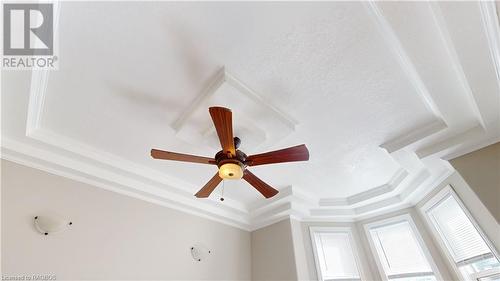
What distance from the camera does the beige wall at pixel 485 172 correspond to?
212 cm

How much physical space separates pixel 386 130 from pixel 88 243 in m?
3.00

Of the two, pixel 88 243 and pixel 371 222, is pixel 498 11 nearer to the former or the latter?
pixel 371 222

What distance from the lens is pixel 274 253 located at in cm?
342

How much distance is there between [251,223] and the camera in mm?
3855

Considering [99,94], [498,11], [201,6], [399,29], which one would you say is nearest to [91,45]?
[99,94]

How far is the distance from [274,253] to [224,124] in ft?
8.26

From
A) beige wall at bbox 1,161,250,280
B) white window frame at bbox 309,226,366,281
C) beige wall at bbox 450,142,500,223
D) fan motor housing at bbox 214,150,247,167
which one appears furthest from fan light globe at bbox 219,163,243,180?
white window frame at bbox 309,226,366,281

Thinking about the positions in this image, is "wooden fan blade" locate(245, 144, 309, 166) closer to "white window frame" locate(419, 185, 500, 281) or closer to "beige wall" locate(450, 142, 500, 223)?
"beige wall" locate(450, 142, 500, 223)

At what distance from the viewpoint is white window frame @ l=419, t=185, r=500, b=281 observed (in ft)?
7.78

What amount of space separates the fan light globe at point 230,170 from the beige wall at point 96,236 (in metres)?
1.47

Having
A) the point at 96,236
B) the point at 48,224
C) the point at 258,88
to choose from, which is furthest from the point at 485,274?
the point at 48,224

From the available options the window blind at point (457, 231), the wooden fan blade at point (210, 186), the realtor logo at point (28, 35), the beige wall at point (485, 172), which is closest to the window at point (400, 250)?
the window blind at point (457, 231)

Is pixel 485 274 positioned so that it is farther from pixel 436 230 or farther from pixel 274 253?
pixel 274 253

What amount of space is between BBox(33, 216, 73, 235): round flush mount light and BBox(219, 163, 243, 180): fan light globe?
4.97 feet
